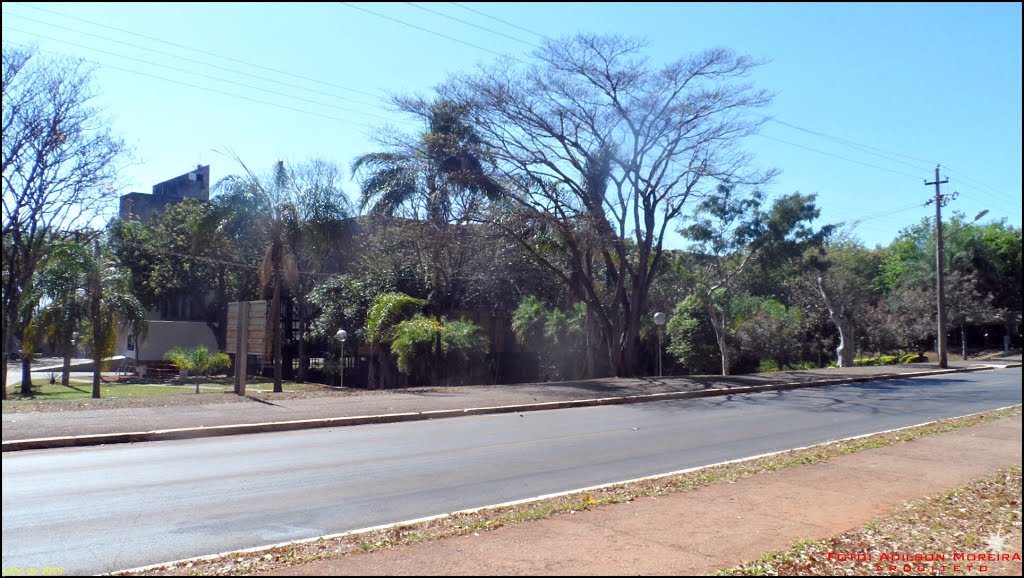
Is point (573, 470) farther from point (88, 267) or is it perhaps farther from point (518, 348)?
point (518, 348)

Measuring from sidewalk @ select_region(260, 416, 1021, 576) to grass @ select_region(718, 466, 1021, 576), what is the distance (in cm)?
12

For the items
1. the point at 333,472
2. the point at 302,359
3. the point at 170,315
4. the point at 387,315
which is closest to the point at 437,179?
the point at 387,315

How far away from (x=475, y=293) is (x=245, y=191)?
1218 centimetres

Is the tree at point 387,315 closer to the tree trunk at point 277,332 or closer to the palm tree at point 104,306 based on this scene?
the tree trunk at point 277,332

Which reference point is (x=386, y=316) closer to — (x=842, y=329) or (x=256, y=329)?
(x=256, y=329)

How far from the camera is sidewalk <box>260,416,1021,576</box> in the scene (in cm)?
557

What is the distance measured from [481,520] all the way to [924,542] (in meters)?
3.55

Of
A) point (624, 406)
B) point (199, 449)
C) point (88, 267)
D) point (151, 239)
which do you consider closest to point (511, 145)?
point (624, 406)

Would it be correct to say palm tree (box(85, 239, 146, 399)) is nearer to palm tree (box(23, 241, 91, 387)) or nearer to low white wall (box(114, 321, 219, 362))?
palm tree (box(23, 241, 91, 387))

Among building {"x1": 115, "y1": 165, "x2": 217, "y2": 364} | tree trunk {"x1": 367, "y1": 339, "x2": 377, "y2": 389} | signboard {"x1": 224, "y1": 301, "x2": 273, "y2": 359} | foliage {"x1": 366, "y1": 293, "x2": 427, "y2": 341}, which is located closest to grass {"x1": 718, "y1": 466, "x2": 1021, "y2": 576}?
signboard {"x1": 224, "y1": 301, "x2": 273, "y2": 359}

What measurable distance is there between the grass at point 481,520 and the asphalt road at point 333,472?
2.04ft

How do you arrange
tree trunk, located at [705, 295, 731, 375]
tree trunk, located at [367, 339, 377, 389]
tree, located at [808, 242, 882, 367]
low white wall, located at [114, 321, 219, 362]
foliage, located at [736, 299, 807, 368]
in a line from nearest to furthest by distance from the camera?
tree trunk, located at [705, 295, 731, 375] → tree trunk, located at [367, 339, 377, 389] → foliage, located at [736, 299, 807, 368] → tree, located at [808, 242, 882, 367] → low white wall, located at [114, 321, 219, 362]

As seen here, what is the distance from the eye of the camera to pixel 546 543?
612cm

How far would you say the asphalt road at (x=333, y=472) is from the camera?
680 cm
